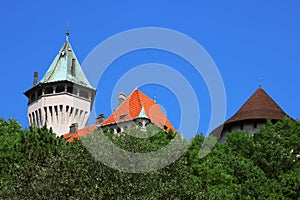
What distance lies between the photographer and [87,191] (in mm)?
24312

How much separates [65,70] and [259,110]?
23478mm

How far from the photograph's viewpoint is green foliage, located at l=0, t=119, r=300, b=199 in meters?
24.8

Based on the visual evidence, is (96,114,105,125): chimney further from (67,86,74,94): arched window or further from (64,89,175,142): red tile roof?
(67,86,74,94): arched window

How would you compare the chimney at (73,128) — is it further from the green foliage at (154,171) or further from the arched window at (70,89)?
the green foliage at (154,171)

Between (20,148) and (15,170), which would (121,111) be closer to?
(20,148)

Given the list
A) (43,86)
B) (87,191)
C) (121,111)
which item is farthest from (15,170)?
(43,86)

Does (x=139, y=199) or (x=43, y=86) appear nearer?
(x=139, y=199)

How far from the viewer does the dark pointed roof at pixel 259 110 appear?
5110 cm

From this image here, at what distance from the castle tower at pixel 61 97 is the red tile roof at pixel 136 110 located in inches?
235

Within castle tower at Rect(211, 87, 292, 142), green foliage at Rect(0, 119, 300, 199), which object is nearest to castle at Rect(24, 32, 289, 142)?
castle tower at Rect(211, 87, 292, 142)

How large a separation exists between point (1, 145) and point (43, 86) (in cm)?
3527

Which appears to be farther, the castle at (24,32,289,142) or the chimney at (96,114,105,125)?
the chimney at (96,114,105,125)

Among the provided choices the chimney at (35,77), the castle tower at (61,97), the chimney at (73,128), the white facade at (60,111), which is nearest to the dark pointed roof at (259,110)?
the chimney at (73,128)

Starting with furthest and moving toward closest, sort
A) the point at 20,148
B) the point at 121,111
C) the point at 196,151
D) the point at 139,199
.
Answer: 1. the point at 121,111
2. the point at 196,151
3. the point at 20,148
4. the point at 139,199
